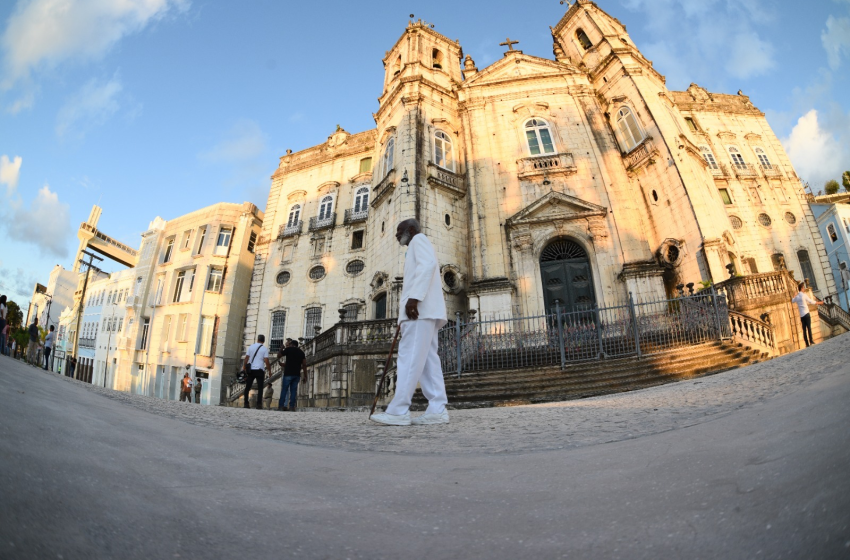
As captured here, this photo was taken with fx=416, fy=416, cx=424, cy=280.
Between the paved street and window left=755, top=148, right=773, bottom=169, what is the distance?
32.1 metres

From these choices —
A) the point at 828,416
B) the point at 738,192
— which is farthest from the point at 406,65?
the point at 828,416

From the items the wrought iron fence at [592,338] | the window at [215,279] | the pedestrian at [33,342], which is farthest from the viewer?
the window at [215,279]

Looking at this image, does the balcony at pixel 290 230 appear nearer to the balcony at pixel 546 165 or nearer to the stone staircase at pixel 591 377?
the balcony at pixel 546 165

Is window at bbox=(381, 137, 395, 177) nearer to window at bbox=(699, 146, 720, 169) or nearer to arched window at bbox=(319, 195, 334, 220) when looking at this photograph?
arched window at bbox=(319, 195, 334, 220)

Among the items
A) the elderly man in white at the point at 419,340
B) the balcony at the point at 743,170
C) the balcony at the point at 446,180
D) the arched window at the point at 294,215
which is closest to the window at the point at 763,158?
the balcony at the point at 743,170

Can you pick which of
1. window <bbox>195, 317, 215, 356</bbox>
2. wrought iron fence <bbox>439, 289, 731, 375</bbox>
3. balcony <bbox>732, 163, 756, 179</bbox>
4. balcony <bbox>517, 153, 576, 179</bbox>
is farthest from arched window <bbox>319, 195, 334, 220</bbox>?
balcony <bbox>732, 163, 756, 179</bbox>

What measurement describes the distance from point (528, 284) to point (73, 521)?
16.9 meters

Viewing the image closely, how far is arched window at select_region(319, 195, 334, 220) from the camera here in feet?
82.6

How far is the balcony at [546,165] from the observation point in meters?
18.8

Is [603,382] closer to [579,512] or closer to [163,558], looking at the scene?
[579,512]

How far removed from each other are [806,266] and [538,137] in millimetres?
17718

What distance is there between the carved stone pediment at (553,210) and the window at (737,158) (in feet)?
52.2

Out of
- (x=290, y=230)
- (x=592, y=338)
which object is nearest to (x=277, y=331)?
(x=290, y=230)

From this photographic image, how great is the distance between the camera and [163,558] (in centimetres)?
88
